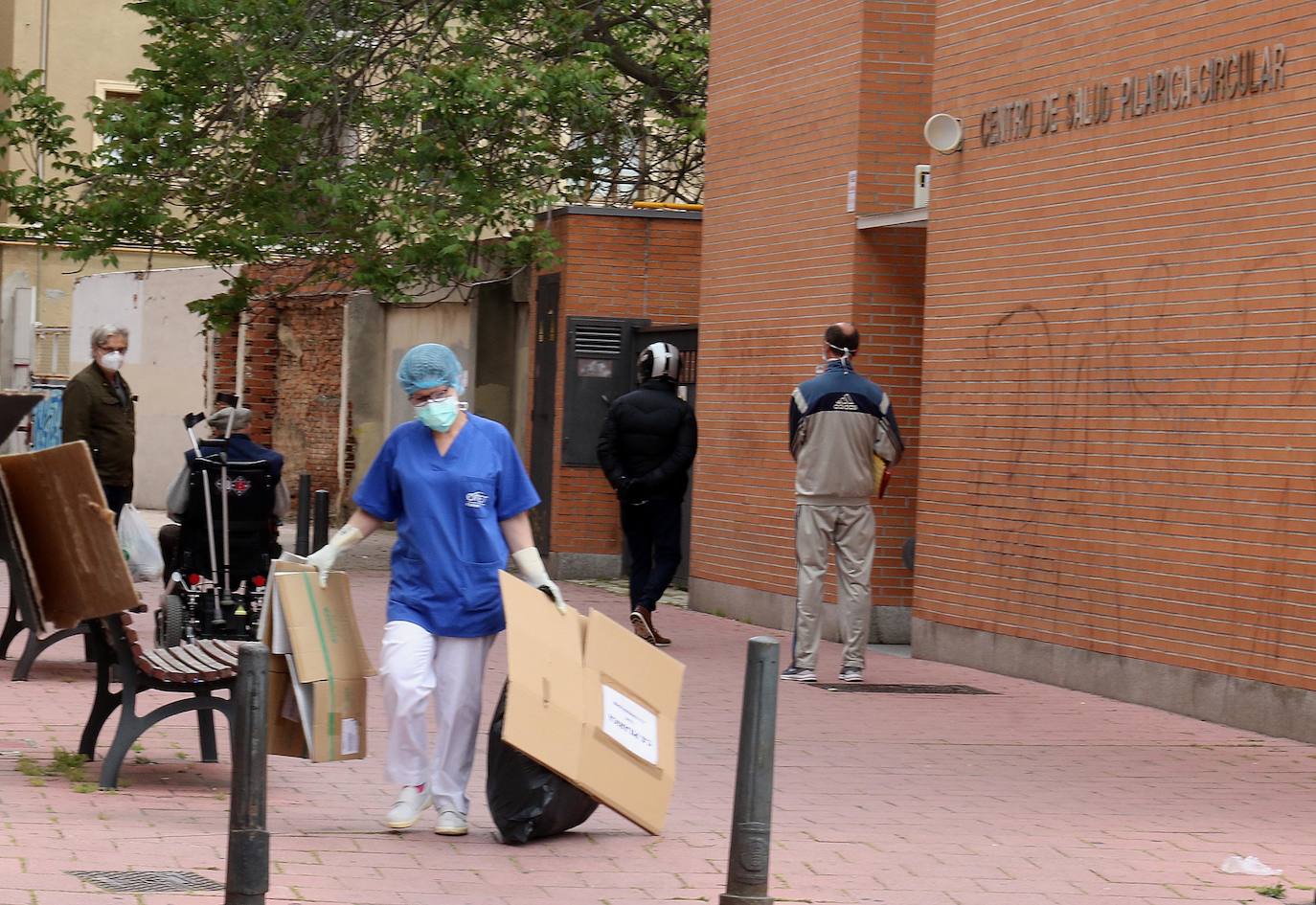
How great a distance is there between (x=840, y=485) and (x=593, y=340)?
7532mm

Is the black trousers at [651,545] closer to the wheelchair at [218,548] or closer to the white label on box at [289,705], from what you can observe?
the wheelchair at [218,548]

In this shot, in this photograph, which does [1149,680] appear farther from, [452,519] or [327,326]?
[327,326]

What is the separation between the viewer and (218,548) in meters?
11.6

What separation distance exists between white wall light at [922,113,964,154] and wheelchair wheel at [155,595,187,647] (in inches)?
215

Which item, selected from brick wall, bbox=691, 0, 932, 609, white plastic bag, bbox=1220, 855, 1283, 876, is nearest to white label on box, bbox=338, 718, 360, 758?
white plastic bag, bbox=1220, 855, 1283, 876

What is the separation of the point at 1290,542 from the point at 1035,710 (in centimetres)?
175

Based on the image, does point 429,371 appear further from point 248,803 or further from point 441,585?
point 248,803

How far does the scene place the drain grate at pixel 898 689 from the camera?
11.3 meters

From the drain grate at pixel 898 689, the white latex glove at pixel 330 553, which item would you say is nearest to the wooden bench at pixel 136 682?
the white latex glove at pixel 330 553

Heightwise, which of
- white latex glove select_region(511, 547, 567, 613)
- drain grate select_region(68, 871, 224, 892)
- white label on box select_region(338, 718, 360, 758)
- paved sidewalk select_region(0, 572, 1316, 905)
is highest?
white latex glove select_region(511, 547, 567, 613)

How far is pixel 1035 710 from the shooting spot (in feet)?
34.9

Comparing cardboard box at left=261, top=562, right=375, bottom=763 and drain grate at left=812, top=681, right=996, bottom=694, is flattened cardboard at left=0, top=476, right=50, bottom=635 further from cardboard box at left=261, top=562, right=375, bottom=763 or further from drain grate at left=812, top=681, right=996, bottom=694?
drain grate at left=812, top=681, right=996, bottom=694

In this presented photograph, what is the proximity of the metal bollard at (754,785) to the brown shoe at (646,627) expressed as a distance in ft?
24.8

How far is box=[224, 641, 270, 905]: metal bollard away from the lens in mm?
5340
